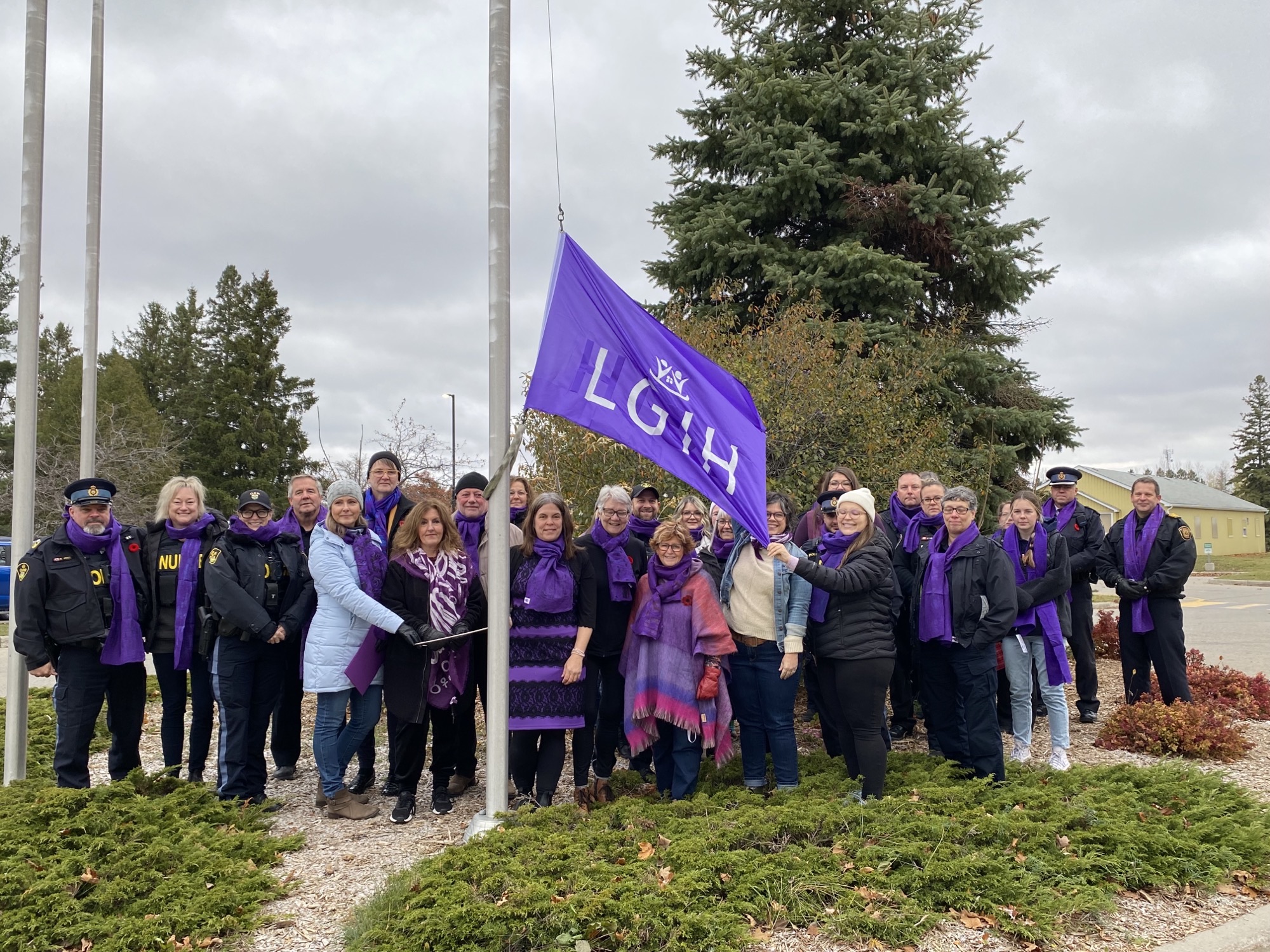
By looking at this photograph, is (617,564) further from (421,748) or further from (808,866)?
(808,866)

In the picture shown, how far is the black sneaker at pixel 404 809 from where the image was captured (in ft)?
17.8

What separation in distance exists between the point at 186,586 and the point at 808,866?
4191 mm

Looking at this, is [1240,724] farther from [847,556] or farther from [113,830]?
[113,830]

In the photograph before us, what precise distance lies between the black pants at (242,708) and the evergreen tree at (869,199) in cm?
921

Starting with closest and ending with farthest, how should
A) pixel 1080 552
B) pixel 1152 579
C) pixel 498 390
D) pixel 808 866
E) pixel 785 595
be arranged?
pixel 808 866
pixel 498 390
pixel 785 595
pixel 1152 579
pixel 1080 552

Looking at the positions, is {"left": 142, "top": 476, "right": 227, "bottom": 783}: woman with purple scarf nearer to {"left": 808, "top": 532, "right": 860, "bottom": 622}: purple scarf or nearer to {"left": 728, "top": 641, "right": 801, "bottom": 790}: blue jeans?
{"left": 728, "top": 641, "right": 801, "bottom": 790}: blue jeans

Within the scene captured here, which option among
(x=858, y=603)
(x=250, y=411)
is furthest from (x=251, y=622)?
(x=250, y=411)

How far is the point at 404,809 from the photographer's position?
545cm

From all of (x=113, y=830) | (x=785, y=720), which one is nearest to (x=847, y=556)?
(x=785, y=720)

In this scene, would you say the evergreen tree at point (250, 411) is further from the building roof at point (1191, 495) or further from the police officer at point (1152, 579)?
the building roof at point (1191, 495)

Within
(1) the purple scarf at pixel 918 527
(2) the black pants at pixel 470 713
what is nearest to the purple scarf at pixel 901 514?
(1) the purple scarf at pixel 918 527

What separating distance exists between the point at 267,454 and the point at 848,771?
130 feet

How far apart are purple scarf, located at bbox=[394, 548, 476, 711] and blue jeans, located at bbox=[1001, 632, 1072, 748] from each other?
12.3ft

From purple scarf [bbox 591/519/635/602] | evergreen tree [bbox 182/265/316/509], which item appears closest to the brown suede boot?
purple scarf [bbox 591/519/635/602]
